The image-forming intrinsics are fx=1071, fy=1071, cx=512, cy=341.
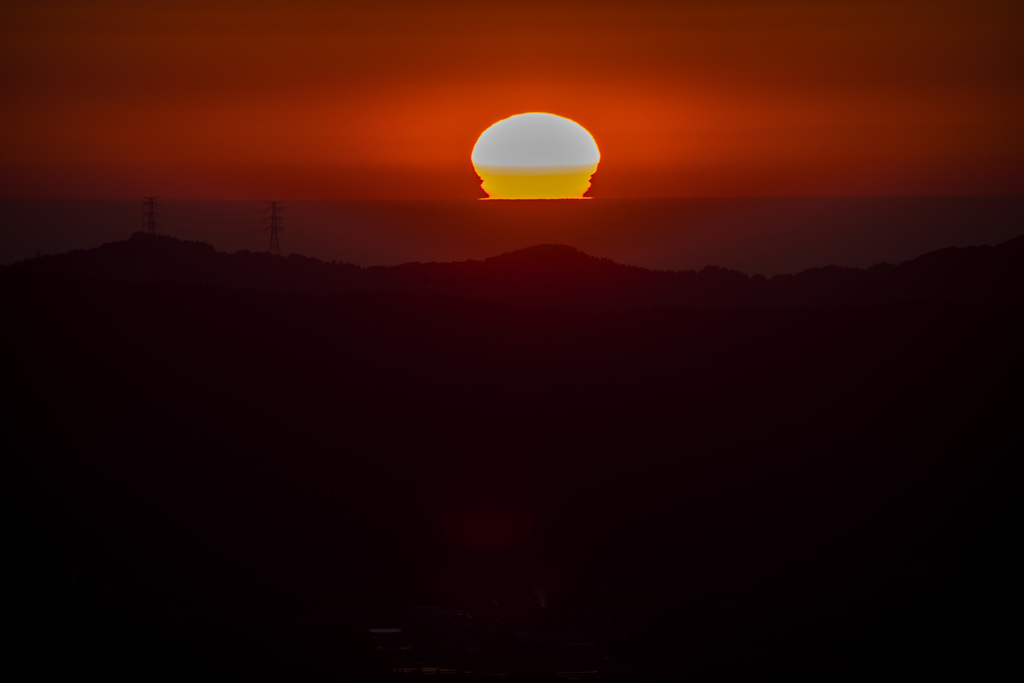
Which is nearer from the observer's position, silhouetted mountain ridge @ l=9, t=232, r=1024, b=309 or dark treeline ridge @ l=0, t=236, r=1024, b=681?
dark treeline ridge @ l=0, t=236, r=1024, b=681

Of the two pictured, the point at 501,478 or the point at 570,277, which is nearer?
the point at 501,478

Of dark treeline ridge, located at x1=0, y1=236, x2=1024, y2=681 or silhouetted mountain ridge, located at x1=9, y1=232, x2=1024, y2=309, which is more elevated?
silhouetted mountain ridge, located at x1=9, y1=232, x2=1024, y2=309

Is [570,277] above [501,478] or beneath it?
above

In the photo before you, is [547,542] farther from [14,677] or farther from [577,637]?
[14,677]

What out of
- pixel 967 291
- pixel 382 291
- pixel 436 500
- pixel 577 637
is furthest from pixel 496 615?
pixel 967 291
